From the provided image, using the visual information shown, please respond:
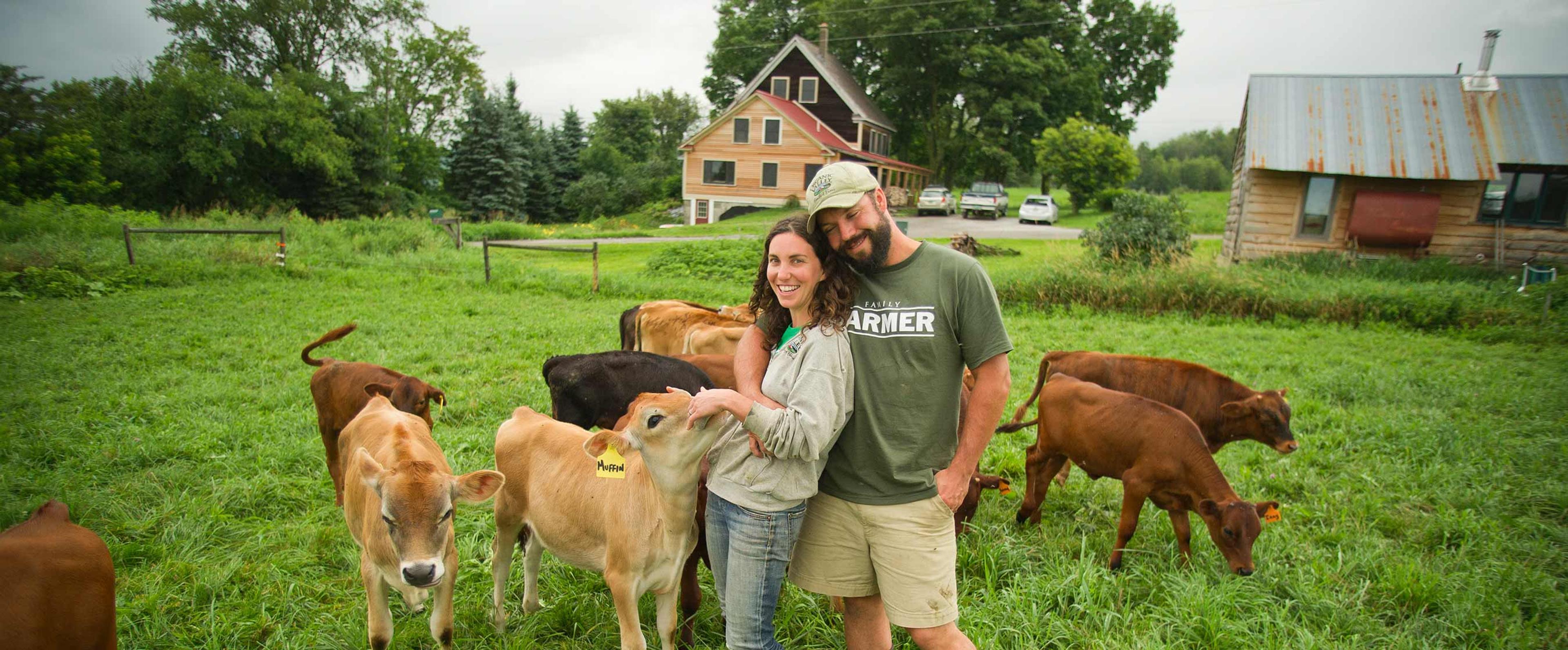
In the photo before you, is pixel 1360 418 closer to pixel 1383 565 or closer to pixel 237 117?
pixel 1383 565

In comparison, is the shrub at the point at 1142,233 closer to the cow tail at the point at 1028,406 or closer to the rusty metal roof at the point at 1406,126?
the rusty metal roof at the point at 1406,126

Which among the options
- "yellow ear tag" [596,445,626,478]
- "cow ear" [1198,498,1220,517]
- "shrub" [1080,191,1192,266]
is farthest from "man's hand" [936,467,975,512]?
"shrub" [1080,191,1192,266]

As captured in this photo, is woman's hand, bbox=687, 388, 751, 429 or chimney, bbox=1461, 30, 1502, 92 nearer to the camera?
woman's hand, bbox=687, 388, 751, 429

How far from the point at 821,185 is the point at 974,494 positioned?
281 cm

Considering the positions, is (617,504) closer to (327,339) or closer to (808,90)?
(327,339)

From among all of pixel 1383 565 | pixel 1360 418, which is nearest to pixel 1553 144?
pixel 1360 418

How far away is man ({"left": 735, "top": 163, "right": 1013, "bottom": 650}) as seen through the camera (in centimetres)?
261

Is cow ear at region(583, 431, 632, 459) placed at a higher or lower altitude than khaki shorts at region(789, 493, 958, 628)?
higher

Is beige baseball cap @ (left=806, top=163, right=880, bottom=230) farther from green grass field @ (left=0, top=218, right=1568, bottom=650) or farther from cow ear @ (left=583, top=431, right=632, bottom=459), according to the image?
green grass field @ (left=0, top=218, right=1568, bottom=650)

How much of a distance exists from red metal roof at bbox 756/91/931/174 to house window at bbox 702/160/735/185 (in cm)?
350

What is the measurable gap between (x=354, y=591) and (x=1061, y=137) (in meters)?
39.7

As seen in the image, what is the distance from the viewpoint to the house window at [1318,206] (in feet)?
59.4

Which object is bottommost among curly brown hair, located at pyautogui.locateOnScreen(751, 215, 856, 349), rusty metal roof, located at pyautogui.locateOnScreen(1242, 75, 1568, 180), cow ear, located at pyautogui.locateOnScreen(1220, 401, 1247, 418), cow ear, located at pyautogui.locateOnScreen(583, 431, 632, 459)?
cow ear, located at pyautogui.locateOnScreen(1220, 401, 1247, 418)

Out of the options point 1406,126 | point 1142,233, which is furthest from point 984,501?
point 1406,126
